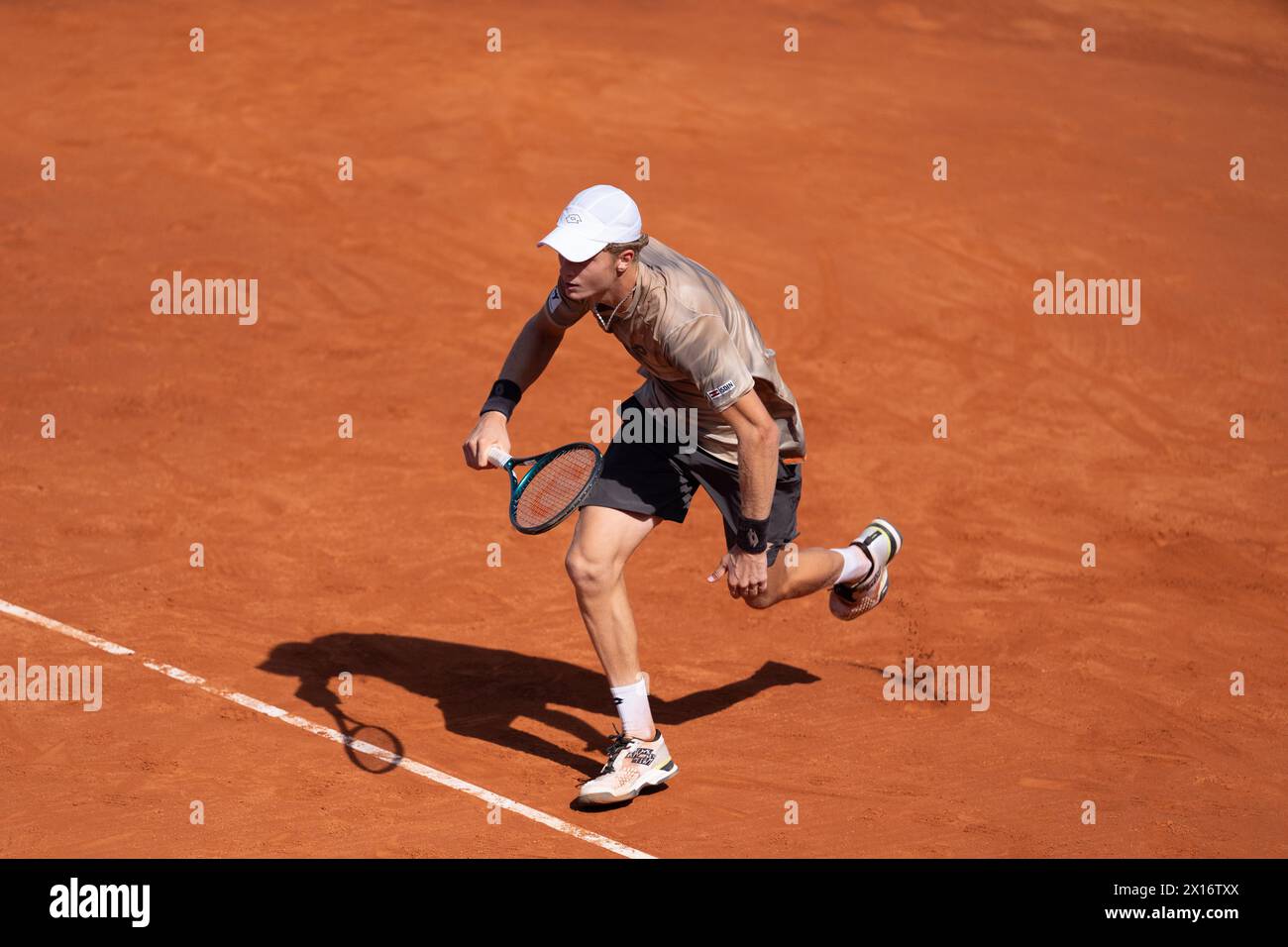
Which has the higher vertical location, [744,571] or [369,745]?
[744,571]

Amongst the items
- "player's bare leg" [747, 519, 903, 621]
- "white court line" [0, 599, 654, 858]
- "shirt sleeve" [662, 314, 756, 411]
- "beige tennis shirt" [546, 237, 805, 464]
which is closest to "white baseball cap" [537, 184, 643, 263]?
"beige tennis shirt" [546, 237, 805, 464]

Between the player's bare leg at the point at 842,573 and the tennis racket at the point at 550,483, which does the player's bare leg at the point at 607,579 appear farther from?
the player's bare leg at the point at 842,573

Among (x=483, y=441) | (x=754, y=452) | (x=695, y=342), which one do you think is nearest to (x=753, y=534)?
(x=754, y=452)

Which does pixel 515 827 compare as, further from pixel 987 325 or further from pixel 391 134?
pixel 391 134

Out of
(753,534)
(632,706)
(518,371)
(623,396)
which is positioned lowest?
(632,706)

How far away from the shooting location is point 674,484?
19.0ft

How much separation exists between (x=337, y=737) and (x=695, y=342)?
2.27m

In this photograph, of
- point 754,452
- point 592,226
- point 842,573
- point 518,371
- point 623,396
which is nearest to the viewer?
point 592,226

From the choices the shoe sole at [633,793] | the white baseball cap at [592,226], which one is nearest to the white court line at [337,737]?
the shoe sole at [633,793]

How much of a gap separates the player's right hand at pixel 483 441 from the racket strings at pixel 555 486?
0.23 metres

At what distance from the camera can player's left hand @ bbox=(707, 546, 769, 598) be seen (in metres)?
5.47

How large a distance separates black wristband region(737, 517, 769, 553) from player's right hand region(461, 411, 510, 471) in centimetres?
93

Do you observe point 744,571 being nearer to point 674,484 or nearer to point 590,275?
point 674,484

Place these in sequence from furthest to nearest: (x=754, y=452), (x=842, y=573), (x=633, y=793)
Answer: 1. (x=842, y=573)
2. (x=633, y=793)
3. (x=754, y=452)
